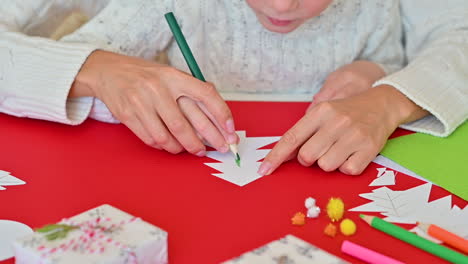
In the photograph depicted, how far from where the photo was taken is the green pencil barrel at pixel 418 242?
2.12 ft

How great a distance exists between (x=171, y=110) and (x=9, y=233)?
0.30m

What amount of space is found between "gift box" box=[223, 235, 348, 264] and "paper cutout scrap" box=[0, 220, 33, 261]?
23 centimetres

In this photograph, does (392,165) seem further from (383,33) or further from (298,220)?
(383,33)

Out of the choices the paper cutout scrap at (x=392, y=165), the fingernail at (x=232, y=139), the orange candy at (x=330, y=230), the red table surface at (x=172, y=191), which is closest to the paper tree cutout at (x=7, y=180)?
the red table surface at (x=172, y=191)

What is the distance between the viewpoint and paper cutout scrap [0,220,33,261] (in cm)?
63

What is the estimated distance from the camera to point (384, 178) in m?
0.85

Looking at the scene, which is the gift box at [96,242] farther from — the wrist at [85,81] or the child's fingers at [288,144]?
the wrist at [85,81]

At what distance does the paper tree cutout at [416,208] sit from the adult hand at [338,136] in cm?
7

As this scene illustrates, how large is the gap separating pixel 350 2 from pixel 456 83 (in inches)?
10.7

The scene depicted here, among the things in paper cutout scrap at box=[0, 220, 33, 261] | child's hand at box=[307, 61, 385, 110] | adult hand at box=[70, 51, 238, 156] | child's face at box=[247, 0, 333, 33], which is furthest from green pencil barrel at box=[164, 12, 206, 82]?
paper cutout scrap at box=[0, 220, 33, 261]

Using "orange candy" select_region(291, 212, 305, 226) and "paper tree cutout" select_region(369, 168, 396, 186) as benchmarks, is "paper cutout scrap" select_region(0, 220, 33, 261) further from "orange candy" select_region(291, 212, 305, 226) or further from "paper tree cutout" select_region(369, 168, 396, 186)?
"paper tree cutout" select_region(369, 168, 396, 186)

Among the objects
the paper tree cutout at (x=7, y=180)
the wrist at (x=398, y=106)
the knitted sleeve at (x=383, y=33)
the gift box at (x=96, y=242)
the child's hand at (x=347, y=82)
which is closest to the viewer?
the gift box at (x=96, y=242)

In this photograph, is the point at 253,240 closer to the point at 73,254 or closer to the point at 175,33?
the point at 73,254

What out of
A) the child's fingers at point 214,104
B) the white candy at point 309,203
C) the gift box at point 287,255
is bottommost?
the white candy at point 309,203
